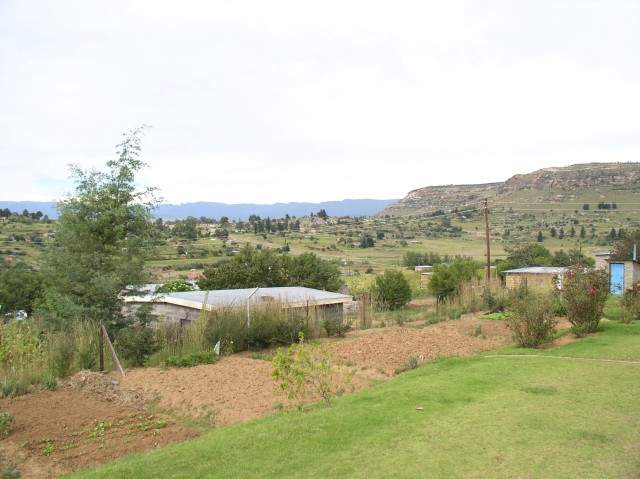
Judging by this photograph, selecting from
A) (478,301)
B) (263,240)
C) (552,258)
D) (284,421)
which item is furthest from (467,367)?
(263,240)

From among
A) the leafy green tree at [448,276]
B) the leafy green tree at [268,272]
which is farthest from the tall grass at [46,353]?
the leafy green tree at [448,276]

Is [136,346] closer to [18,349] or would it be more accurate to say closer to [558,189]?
[18,349]

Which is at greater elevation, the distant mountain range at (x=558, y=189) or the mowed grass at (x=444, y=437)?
the distant mountain range at (x=558, y=189)

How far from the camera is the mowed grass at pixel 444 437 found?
4707 millimetres

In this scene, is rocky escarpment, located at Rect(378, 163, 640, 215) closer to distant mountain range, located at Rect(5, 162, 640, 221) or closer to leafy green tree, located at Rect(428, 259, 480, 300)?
distant mountain range, located at Rect(5, 162, 640, 221)

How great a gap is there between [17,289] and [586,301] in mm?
28877

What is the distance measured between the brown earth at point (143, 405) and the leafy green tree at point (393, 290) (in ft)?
56.3

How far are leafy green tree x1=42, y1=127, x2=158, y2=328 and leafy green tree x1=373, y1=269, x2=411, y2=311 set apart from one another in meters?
18.0

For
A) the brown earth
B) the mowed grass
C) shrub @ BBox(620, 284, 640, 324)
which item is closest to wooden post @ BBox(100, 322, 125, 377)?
the brown earth

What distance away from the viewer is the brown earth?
6.79m

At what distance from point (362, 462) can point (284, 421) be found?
183 cm

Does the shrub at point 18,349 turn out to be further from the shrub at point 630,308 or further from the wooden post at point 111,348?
the shrub at point 630,308

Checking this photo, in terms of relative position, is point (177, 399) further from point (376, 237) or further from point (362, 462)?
point (376, 237)

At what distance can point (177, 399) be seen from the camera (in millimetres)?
8992
